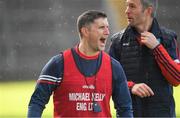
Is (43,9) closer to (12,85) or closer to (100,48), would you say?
(12,85)

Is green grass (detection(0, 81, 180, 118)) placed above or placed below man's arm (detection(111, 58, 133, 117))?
below

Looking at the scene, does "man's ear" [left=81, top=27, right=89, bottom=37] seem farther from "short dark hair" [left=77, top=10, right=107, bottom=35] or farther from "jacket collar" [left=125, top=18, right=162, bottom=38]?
"jacket collar" [left=125, top=18, right=162, bottom=38]

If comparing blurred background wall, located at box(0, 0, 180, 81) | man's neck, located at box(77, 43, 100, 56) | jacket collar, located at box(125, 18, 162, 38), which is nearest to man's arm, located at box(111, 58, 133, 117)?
man's neck, located at box(77, 43, 100, 56)

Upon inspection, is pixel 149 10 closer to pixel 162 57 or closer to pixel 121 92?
pixel 162 57

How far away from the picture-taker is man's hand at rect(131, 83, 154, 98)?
21.0 ft

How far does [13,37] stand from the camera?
15.1 m

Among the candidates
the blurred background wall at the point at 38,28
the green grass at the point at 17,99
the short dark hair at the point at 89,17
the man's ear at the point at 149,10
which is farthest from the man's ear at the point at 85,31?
the blurred background wall at the point at 38,28

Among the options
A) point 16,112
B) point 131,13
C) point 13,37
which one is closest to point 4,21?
point 13,37

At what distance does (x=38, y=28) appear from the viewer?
15.2m

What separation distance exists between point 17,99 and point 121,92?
802cm

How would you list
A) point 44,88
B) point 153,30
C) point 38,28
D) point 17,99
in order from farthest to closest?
point 38,28
point 17,99
point 153,30
point 44,88

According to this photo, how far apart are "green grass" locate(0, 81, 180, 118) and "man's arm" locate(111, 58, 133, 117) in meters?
5.13

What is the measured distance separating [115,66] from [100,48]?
17 cm

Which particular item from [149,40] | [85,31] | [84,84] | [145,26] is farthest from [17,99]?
[84,84]
